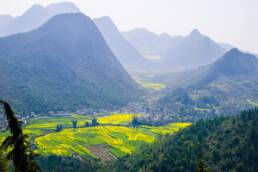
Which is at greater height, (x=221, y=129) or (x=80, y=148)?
(x=221, y=129)

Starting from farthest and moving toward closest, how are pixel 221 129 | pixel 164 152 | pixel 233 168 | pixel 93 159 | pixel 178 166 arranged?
pixel 93 159
pixel 221 129
pixel 164 152
pixel 178 166
pixel 233 168

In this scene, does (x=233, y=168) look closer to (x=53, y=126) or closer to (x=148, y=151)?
(x=148, y=151)

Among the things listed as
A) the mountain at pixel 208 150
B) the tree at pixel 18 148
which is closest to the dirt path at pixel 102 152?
the mountain at pixel 208 150

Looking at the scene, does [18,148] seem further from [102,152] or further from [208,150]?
[102,152]

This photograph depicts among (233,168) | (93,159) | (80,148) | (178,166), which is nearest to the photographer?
(233,168)

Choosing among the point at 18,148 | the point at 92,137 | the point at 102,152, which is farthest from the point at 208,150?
the point at 18,148

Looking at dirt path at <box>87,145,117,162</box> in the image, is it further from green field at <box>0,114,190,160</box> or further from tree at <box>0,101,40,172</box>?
tree at <box>0,101,40,172</box>

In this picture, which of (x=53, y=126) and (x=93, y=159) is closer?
(x=93, y=159)

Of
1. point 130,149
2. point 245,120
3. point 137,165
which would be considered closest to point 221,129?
point 245,120
